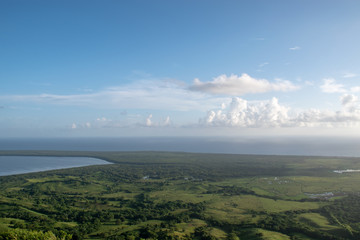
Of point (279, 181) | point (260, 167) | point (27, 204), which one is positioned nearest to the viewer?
point (27, 204)

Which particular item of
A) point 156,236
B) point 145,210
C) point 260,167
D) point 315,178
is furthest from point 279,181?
point 156,236

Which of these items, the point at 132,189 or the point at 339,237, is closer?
the point at 339,237

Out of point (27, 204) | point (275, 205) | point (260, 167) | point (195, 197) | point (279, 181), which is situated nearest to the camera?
point (27, 204)

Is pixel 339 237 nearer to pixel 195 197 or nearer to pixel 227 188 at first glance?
pixel 195 197

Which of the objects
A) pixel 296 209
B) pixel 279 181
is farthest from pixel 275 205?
pixel 279 181

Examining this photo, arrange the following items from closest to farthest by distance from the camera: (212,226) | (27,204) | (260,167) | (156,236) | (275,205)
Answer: (156,236) < (212,226) < (27,204) < (275,205) < (260,167)

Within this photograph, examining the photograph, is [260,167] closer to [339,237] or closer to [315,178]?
[315,178]
